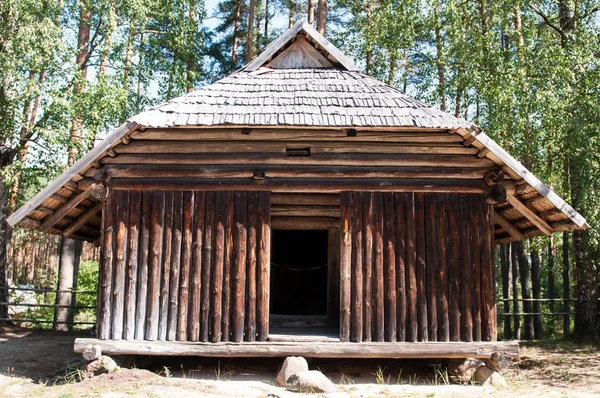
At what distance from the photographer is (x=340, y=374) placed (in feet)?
28.5

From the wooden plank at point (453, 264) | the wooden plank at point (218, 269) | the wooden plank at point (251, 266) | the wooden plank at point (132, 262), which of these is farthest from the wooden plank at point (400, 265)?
the wooden plank at point (132, 262)

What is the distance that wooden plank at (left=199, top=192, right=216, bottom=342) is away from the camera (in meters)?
8.34

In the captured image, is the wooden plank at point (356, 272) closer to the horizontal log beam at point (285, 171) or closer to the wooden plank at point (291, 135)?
the horizontal log beam at point (285, 171)

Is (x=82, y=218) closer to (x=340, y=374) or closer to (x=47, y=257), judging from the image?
(x=340, y=374)

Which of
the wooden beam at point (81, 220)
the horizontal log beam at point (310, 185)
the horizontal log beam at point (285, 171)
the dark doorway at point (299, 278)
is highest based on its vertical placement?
the horizontal log beam at point (285, 171)

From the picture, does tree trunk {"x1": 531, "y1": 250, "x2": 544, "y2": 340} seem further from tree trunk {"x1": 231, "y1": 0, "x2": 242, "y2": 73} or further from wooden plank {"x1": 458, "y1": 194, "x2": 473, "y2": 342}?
tree trunk {"x1": 231, "y1": 0, "x2": 242, "y2": 73}

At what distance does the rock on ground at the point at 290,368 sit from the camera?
7.82m

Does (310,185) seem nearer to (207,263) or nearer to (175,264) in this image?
(207,263)

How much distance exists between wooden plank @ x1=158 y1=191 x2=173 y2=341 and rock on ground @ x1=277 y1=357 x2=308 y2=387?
1.81 m

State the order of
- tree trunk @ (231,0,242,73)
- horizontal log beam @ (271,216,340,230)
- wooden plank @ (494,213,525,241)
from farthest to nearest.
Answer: tree trunk @ (231,0,242,73)
horizontal log beam @ (271,216,340,230)
wooden plank @ (494,213,525,241)

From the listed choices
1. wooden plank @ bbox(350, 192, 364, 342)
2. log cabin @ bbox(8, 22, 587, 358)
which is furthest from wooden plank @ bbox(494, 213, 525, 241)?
wooden plank @ bbox(350, 192, 364, 342)

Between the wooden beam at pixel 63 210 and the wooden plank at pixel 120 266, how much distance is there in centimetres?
64

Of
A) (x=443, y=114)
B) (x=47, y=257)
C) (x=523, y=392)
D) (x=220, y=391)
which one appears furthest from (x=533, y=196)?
(x=47, y=257)

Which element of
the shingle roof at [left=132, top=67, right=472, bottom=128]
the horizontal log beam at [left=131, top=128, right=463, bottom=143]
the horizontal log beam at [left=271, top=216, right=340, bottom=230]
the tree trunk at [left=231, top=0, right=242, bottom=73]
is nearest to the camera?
the shingle roof at [left=132, top=67, right=472, bottom=128]
